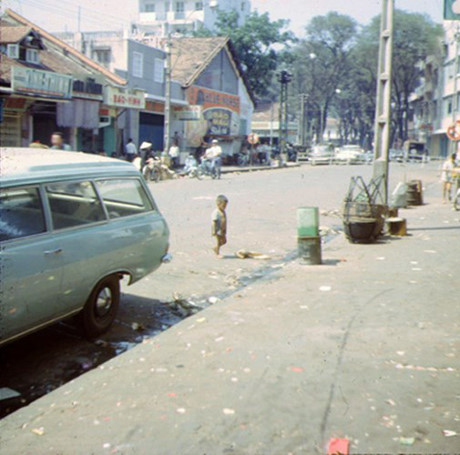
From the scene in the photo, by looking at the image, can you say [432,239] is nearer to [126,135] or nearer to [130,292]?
[130,292]

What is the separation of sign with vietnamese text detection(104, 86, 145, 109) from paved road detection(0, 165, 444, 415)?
485 inches

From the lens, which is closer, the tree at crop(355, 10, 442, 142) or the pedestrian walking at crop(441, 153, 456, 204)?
the pedestrian walking at crop(441, 153, 456, 204)

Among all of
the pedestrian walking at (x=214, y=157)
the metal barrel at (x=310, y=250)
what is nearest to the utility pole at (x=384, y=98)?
the metal barrel at (x=310, y=250)

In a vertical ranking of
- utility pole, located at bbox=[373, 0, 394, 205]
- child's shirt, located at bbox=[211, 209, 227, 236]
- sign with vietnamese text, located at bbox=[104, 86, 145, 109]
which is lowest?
child's shirt, located at bbox=[211, 209, 227, 236]

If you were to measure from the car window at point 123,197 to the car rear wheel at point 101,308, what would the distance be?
2.10ft

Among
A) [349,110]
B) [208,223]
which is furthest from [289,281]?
[349,110]

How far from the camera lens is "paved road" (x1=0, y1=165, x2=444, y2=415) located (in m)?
5.25

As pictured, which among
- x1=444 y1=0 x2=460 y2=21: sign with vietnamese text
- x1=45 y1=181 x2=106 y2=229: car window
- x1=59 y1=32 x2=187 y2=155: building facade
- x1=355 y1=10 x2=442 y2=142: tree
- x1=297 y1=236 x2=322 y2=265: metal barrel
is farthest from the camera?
x1=355 y1=10 x2=442 y2=142: tree

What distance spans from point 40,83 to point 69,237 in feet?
68.6

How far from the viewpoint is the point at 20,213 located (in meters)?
4.91

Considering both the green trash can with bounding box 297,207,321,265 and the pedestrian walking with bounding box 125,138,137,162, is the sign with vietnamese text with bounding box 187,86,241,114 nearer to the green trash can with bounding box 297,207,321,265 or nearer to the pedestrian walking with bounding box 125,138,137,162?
the pedestrian walking with bounding box 125,138,137,162

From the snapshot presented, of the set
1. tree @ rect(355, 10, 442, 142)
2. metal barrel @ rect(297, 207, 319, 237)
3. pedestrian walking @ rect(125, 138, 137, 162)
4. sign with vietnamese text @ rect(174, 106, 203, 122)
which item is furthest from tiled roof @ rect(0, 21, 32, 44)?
tree @ rect(355, 10, 442, 142)

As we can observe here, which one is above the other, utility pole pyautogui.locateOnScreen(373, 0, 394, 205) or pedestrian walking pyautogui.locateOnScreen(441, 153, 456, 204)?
utility pole pyautogui.locateOnScreen(373, 0, 394, 205)

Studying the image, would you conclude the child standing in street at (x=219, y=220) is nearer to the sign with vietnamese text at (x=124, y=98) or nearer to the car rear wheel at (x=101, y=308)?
the car rear wheel at (x=101, y=308)
